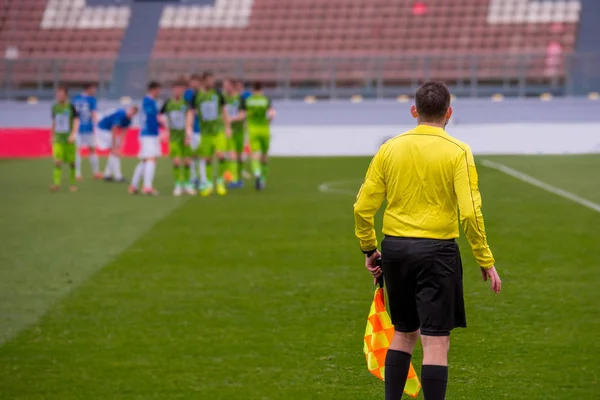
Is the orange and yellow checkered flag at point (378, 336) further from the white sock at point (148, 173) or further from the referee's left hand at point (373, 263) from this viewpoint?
the white sock at point (148, 173)

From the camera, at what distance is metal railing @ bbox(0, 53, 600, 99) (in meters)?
28.7

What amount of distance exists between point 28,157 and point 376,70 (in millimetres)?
9910

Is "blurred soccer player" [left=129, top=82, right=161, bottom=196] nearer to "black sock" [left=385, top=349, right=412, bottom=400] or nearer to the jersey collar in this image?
"black sock" [left=385, top=349, right=412, bottom=400]

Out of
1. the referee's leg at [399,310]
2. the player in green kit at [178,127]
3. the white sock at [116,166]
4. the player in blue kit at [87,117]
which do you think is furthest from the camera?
the player in blue kit at [87,117]

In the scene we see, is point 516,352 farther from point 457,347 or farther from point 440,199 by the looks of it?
point 440,199

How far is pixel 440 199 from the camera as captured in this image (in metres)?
4.91

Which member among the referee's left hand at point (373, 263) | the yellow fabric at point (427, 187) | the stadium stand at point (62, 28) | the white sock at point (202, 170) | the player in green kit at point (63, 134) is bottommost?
the white sock at point (202, 170)

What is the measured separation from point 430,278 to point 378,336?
0.73 metres

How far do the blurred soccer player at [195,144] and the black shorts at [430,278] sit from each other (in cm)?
1286

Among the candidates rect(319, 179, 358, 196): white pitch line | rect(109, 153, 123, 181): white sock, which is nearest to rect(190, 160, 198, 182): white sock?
rect(109, 153, 123, 181): white sock

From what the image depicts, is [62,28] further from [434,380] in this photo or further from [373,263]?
[434,380]

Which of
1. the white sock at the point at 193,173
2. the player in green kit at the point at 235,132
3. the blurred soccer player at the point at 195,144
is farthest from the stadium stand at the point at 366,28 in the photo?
the blurred soccer player at the point at 195,144

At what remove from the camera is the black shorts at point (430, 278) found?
487cm

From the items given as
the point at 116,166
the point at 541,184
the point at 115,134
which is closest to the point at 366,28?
the point at 116,166
